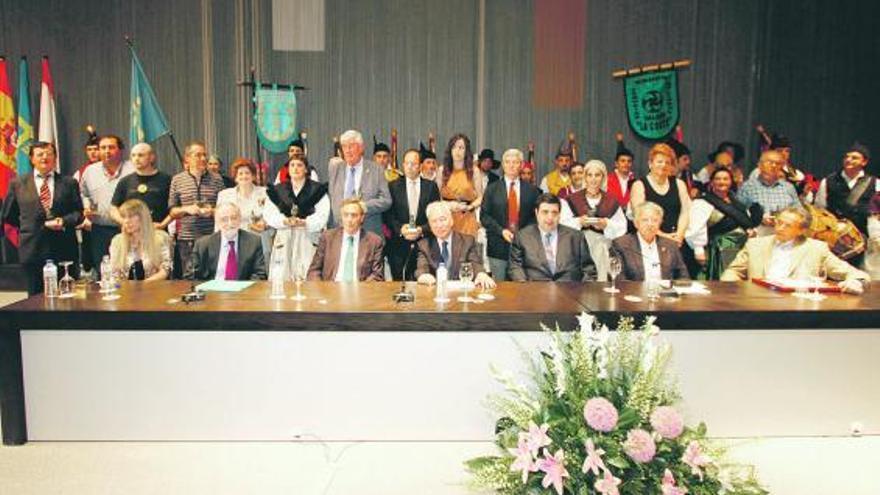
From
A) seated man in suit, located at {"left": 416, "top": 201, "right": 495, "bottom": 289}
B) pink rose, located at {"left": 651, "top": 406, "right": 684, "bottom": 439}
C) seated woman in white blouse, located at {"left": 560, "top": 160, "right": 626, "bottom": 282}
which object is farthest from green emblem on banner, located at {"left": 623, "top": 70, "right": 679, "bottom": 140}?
pink rose, located at {"left": 651, "top": 406, "right": 684, "bottom": 439}

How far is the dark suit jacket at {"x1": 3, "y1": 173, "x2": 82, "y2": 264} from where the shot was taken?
5047mm

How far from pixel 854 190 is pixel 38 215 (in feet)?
19.3

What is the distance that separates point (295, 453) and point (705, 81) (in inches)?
254

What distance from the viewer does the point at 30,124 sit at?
6953 millimetres

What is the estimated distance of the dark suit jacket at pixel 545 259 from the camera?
161 inches

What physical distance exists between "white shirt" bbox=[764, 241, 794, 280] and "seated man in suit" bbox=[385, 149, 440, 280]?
2.14 metres

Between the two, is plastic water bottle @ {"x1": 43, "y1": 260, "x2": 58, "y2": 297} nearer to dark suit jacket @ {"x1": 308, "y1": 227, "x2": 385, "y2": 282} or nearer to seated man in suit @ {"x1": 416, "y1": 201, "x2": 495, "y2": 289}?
dark suit jacket @ {"x1": 308, "y1": 227, "x2": 385, "y2": 282}

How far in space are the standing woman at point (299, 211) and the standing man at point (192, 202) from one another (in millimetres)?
458

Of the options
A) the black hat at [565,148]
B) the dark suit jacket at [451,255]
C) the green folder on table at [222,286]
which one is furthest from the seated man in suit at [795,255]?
the black hat at [565,148]

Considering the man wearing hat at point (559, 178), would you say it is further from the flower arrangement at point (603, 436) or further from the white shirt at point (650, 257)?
the flower arrangement at point (603, 436)

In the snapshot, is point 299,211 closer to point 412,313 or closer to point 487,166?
point 487,166

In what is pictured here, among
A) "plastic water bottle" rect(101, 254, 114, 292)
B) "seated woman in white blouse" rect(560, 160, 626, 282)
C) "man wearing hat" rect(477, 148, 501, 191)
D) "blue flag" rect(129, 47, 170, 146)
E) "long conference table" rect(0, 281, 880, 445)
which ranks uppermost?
"blue flag" rect(129, 47, 170, 146)

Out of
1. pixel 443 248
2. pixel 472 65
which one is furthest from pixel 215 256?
pixel 472 65

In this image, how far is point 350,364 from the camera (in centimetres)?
305
